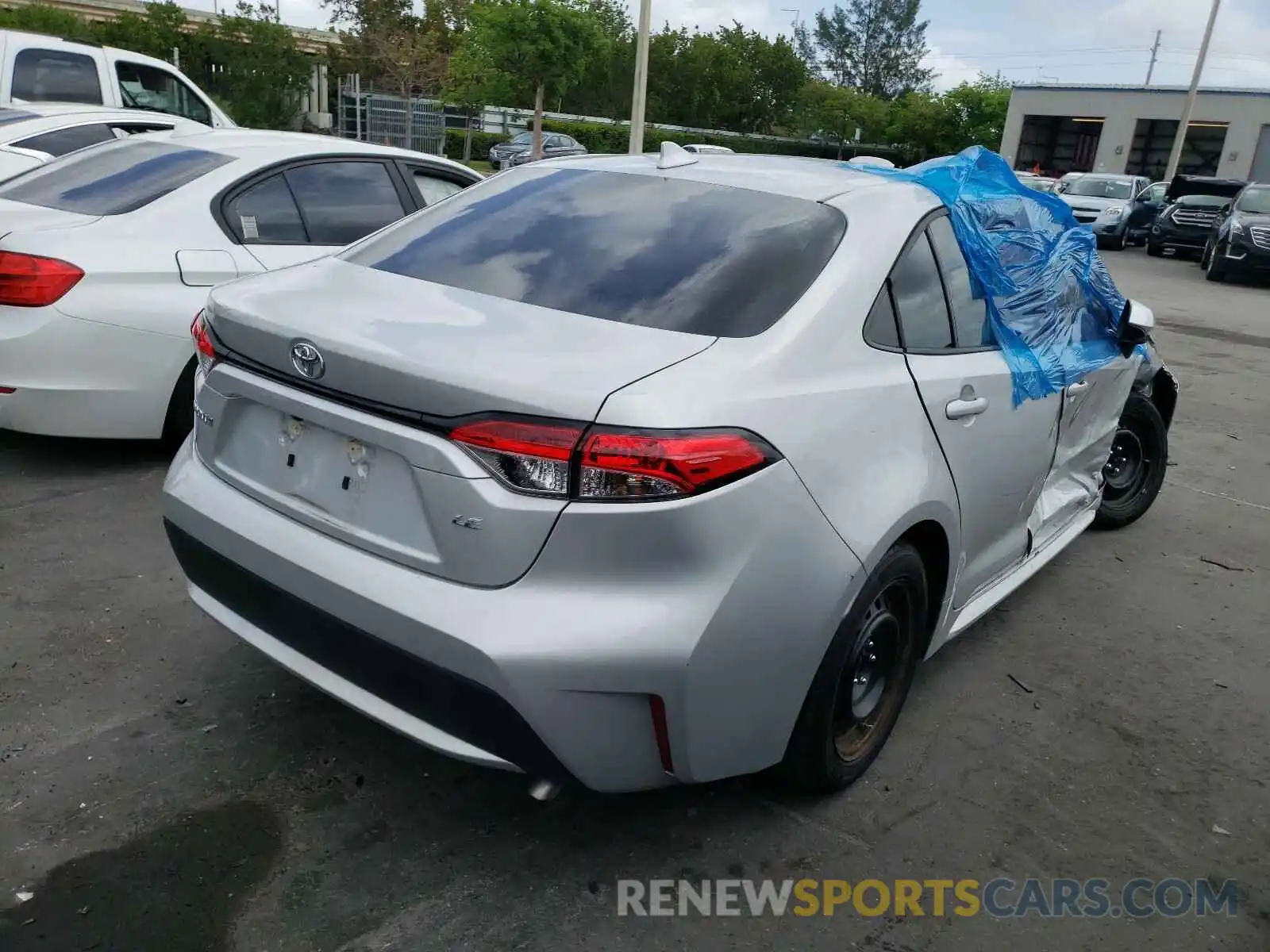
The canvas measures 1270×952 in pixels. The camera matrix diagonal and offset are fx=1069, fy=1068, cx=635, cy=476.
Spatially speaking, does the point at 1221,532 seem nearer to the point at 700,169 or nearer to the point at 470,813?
the point at 700,169

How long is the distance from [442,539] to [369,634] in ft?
0.95

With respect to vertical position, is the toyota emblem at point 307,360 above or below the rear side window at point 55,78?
below

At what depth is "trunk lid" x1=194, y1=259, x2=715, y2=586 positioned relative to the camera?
Result: 2205mm

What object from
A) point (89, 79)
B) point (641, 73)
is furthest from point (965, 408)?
point (641, 73)

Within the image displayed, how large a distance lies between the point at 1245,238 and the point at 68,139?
17854 millimetres

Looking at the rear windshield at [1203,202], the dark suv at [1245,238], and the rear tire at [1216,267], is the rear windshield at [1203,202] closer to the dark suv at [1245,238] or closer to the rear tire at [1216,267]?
the dark suv at [1245,238]

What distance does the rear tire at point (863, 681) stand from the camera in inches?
104

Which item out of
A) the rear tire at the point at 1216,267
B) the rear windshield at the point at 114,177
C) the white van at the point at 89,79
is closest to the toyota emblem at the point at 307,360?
the rear windshield at the point at 114,177

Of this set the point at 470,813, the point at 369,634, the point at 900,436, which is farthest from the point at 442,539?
the point at 900,436

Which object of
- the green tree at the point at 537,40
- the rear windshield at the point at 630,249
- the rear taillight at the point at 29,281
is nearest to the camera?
the rear windshield at the point at 630,249

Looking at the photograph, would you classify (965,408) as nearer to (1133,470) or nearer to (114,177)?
(1133,470)

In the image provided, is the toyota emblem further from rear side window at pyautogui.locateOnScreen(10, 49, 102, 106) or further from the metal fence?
the metal fence

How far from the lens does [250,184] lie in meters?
5.14

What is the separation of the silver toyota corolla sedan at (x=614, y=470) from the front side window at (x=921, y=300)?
12 millimetres
